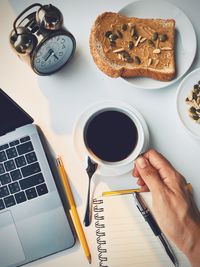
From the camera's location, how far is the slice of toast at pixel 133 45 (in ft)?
2.72

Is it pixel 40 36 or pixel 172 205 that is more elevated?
pixel 40 36

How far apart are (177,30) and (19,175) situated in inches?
19.0

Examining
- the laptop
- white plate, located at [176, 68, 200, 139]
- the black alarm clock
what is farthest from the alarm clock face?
white plate, located at [176, 68, 200, 139]

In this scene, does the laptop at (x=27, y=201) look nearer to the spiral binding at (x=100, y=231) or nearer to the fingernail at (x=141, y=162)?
the spiral binding at (x=100, y=231)

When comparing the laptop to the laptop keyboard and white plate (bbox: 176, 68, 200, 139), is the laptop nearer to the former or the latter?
the laptop keyboard

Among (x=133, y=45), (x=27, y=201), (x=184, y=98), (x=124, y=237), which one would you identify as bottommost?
(x=124, y=237)

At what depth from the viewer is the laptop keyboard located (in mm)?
829

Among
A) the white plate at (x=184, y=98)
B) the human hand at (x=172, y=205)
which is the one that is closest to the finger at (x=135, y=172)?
the human hand at (x=172, y=205)

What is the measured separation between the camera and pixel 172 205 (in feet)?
2.51

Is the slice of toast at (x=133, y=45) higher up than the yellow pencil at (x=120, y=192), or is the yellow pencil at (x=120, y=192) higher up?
the slice of toast at (x=133, y=45)

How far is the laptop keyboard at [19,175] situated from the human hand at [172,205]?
228 mm

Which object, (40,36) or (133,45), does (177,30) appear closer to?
(133,45)

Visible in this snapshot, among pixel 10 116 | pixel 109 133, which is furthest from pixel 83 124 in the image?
pixel 10 116

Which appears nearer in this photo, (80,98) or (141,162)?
(141,162)
